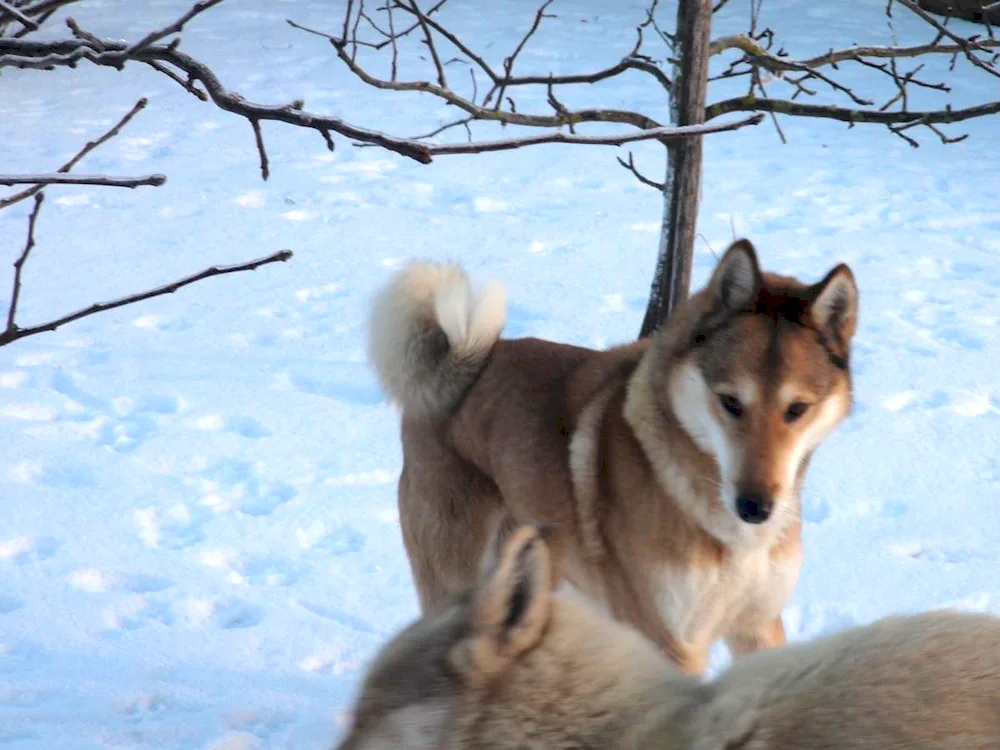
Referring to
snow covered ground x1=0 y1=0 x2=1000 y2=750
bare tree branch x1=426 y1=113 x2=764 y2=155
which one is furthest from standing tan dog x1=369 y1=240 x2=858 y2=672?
bare tree branch x1=426 y1=113 x2=764 y2=155

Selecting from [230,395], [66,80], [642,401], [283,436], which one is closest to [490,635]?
[642,401]

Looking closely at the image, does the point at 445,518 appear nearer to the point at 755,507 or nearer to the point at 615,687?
the point at 755,507

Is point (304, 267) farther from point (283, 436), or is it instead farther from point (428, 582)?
point (428, 582)

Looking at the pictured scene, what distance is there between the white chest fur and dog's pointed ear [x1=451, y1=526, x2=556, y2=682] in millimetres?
1506

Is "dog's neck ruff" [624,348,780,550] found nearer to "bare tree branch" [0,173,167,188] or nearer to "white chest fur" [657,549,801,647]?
"white chest fur" [657,549,801,647]

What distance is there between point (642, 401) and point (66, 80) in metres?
9.14

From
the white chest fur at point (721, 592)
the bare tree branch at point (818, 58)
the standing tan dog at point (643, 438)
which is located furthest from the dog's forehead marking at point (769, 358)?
the bare tree branch at point (818, 58)

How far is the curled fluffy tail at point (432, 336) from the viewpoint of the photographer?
10.0ft

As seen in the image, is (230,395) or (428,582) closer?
(428,582)

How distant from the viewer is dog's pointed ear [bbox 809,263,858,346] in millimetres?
2486

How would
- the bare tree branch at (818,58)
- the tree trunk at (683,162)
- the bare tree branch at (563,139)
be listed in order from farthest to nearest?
the tree trunk at (683,162)
the bare tree branch at (818,58)
the bare tree branch at (563,139)

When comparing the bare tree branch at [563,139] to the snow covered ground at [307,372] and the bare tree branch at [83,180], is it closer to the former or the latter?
the bare tree branch at [83,180]

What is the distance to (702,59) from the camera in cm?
374

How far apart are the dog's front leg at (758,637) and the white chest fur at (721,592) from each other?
0.05 metres
